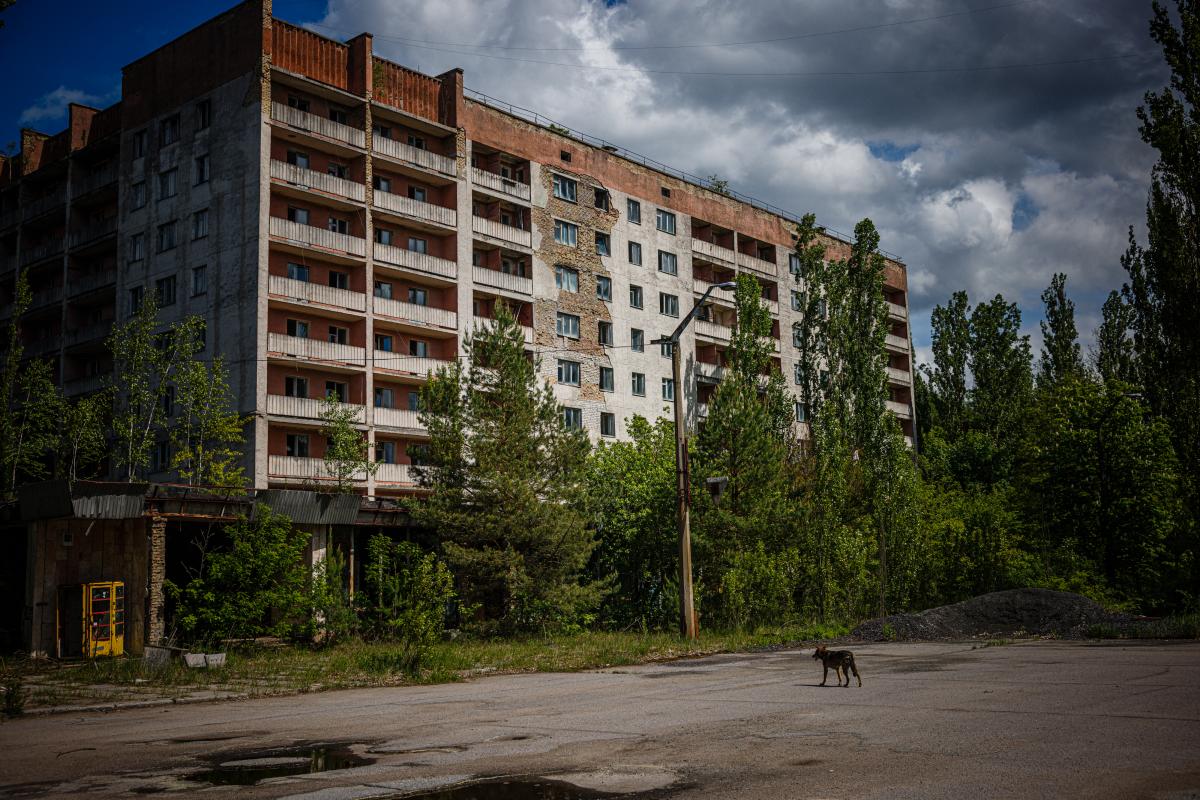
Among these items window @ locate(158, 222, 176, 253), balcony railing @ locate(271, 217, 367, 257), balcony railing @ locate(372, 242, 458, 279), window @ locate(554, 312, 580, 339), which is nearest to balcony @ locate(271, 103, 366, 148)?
balcony railing @ locate(271, 217, 367, 257)

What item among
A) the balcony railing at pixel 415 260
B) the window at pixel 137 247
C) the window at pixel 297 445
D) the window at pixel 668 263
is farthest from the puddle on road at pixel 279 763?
the window at pixel 668 263

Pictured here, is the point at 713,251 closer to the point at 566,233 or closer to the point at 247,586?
the point at 566,233

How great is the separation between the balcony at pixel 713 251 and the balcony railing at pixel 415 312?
1902cm

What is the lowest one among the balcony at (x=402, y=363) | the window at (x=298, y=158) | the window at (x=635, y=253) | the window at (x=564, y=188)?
the balcony at (x=402, y=363)

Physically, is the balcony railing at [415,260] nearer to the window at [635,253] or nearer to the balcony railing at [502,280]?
the balcony railing at [502,280]

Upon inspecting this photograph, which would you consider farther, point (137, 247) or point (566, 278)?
point (566, 278)

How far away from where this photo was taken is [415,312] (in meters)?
44.7

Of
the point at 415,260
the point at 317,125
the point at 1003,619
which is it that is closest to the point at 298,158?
the point at 317,125

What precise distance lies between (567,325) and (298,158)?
A: 51.8ft

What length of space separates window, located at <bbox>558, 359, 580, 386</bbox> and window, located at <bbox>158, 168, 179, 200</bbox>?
19.9 m

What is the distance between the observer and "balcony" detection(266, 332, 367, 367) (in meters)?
39.3

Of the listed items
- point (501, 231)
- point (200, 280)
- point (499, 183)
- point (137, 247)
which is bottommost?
point (200, 280)

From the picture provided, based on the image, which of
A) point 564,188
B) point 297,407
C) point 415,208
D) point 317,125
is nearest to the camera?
point 297,407

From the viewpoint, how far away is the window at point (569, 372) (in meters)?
49.7
